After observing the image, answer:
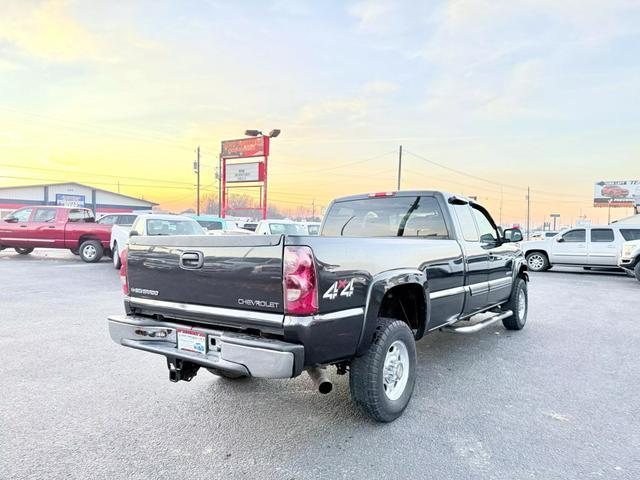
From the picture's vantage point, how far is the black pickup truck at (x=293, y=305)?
2.70 meters

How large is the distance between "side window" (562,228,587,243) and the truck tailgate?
15.4m

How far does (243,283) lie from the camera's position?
9.43ft

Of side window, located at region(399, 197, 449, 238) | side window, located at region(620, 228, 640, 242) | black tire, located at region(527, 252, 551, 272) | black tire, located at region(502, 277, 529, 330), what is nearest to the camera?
side window, located at region(399, 197, 449, 238)

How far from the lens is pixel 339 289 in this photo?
289cm

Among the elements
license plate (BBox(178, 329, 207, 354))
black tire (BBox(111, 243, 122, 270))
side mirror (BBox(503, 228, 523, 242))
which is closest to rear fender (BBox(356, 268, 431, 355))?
license plate (BBox(178, 329, 207, 354))

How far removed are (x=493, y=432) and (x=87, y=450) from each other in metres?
2.83

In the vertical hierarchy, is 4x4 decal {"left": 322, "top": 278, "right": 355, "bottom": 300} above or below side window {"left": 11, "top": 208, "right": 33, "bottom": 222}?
below

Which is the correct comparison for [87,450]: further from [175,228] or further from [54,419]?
[175,228]

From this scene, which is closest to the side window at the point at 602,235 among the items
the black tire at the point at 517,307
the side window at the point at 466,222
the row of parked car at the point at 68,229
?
the row of parked car at the point at 68,229

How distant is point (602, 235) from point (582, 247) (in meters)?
0.71

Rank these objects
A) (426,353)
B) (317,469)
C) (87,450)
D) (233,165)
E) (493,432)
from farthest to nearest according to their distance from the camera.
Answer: (233,165) → (426,353) → (493,432) → (87,450) → (317,469)

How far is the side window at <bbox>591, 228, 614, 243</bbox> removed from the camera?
14535mm

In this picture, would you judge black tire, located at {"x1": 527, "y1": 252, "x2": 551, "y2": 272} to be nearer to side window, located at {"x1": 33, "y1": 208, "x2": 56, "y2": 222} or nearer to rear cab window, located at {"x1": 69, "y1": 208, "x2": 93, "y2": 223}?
rear cab window, located at {"x1": 69, "y1": 208, "x2": 93, "y2": 223}

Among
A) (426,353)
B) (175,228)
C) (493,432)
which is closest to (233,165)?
(175,228)
